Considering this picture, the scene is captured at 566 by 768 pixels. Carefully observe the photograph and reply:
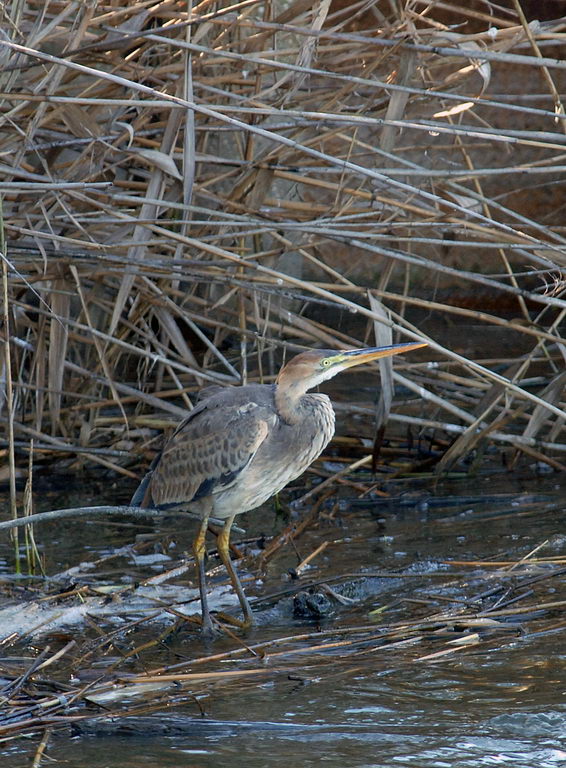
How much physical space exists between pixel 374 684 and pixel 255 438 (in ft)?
4.55

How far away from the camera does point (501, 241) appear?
16.6ft

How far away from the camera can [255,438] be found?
15.2 feet

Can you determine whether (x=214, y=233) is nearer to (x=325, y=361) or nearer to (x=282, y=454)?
(x=325, y=361)

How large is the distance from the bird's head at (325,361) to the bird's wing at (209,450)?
0.22 m

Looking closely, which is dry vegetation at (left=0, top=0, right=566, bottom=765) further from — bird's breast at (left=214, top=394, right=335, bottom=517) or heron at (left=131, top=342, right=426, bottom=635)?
bird's breast at (left=214, top=394, right=335, bottom=517)

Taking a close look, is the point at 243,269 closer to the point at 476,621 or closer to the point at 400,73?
the point at 400,73

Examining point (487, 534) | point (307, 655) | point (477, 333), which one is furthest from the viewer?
point (477, 333)

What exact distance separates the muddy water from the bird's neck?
64cm

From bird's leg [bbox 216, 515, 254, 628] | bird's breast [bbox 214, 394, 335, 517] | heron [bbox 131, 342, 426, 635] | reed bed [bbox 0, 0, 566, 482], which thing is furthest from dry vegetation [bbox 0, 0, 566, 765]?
bird's breast [bbox 214, 394, 335, 517]

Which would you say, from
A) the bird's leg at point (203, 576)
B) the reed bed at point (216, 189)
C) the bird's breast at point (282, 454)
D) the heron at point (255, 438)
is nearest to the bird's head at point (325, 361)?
the heron at point (255, 438)

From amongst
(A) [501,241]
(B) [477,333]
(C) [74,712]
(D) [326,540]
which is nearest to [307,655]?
(C) [74,712]

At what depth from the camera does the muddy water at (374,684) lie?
3.09 meters

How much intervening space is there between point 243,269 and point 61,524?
1662 millimetres

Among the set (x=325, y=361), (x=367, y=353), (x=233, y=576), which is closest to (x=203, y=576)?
(x=233, y=576)
